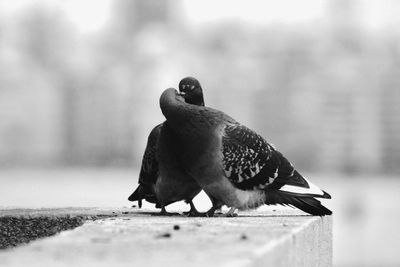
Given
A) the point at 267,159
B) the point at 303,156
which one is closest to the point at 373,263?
the point at 303,156

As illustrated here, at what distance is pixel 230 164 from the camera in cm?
865

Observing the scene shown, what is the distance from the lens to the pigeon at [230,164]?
8.53 meters

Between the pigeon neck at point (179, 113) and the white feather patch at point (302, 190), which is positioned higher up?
the pigeon neck at point (179, 113)

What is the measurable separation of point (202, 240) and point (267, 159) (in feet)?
11.0

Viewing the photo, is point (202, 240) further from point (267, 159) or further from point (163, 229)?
point (267, 159)

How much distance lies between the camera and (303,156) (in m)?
152

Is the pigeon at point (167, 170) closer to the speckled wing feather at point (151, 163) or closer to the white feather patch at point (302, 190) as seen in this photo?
the speckled wing feather at point (151, 163)

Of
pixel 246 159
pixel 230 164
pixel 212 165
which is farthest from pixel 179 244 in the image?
pixel 246 159

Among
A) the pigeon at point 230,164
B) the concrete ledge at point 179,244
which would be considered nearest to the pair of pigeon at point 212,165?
the pigeon at point 230,164

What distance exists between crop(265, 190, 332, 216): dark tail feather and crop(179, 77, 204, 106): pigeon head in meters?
1.01

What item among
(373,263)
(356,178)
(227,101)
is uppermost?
(227,101)

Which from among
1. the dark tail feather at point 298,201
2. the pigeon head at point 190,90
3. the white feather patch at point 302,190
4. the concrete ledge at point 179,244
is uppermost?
the pigeon head at point 190,90

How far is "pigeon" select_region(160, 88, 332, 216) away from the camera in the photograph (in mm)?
8531

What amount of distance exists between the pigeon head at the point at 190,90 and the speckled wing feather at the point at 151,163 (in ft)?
1.21
